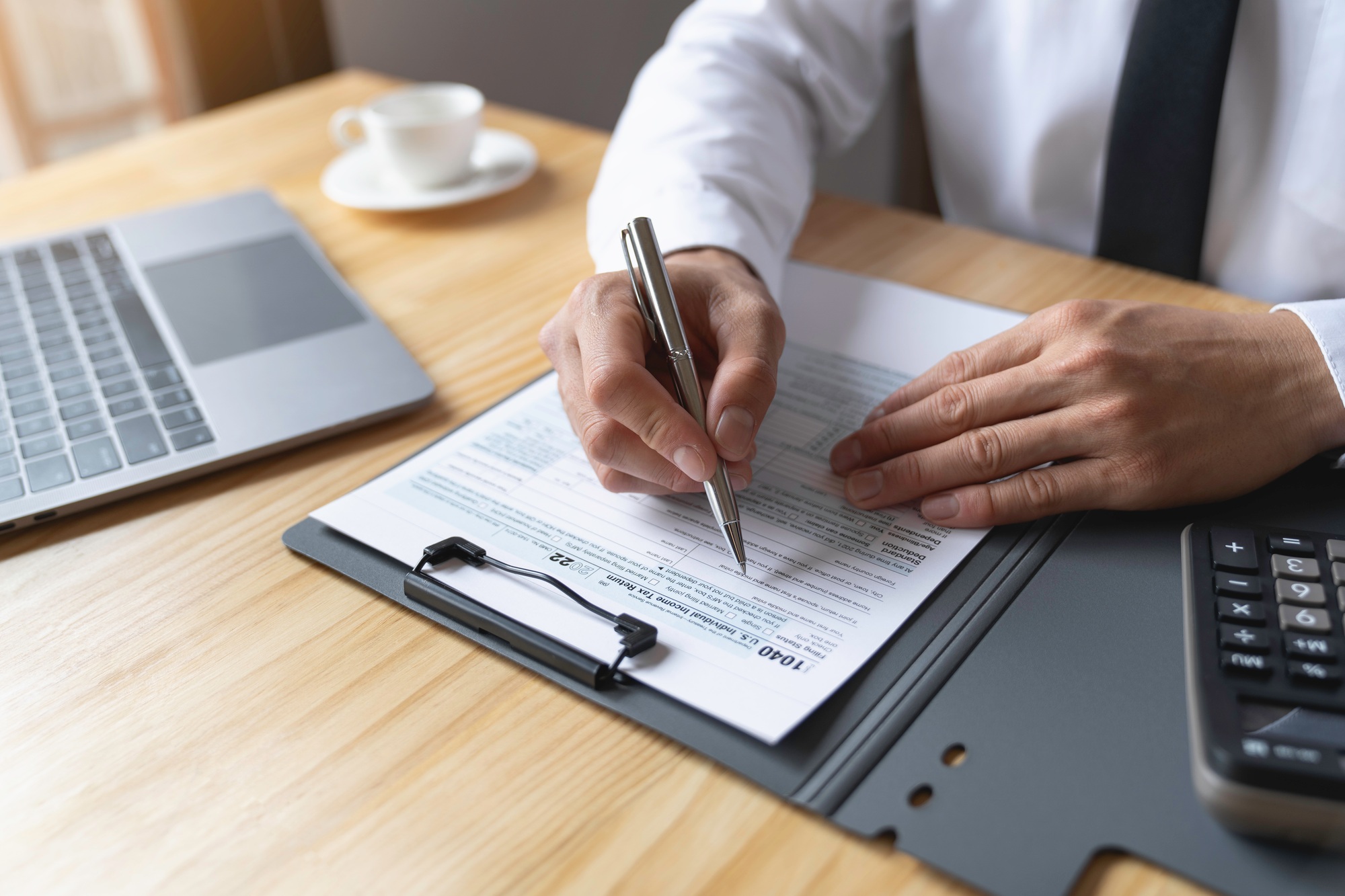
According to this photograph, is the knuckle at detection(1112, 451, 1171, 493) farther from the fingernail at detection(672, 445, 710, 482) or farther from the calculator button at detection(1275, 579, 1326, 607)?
the fingernail at detection(672, 445, 710, 482)

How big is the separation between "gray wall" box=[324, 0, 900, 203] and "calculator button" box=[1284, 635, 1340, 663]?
1.33 m

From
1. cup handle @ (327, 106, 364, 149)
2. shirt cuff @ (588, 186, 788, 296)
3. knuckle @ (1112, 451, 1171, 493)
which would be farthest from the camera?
cup handle @ (327, 106, 364, 149)

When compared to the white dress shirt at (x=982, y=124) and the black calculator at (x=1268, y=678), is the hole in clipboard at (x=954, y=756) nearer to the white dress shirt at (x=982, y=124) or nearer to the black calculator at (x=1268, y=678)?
the black calculator at (x=1268, y=678)

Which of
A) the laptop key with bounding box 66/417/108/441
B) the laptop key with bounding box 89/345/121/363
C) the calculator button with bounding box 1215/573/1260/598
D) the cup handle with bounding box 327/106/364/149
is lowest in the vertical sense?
the calculator button with bounding box 1215/573/1260/598

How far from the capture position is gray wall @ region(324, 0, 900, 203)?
175 centimetres

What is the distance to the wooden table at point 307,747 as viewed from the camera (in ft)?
1.20

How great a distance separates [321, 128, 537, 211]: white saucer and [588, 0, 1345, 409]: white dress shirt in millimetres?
153

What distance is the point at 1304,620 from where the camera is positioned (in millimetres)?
403

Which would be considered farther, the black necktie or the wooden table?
the black necktie

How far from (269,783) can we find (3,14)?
2229 millimetres

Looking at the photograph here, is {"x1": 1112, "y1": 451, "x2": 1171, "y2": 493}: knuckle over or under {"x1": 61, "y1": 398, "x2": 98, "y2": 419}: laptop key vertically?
over

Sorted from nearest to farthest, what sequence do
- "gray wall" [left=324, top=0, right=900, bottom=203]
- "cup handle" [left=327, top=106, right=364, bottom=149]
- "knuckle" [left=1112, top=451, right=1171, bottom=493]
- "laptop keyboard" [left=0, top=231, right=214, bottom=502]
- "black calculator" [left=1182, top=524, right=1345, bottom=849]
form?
1. "black calculator" [left=1182, top=524, right=1345, bottom=849]
2. "knuckle" [left=1112, top=451, right=1171, bottom=493]
3. "laptop keyboard" [left=0, top=231, right=214, bottom=502]
4. "cup handle" [left=327, top=106, right=364, bottom=149]
5. "gray wall" [left=324, top=0, right=900, bottom=203]

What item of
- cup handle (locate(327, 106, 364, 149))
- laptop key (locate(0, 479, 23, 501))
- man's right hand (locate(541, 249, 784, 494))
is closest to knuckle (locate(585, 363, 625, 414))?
man's right hand (locate(541, 249, 784, 494))

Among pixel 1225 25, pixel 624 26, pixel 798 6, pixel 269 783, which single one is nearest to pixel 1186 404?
pixel 1225 25
